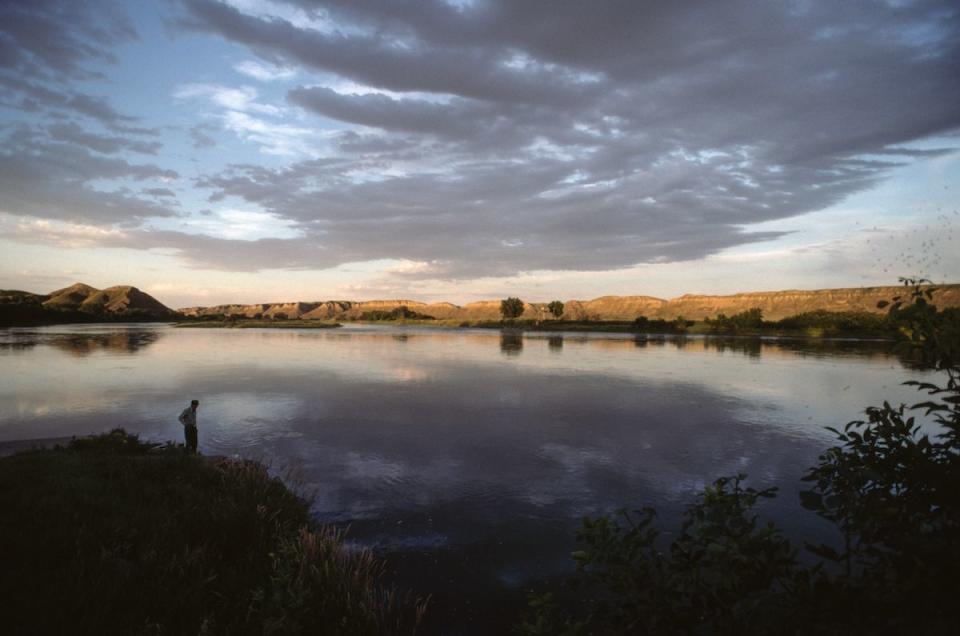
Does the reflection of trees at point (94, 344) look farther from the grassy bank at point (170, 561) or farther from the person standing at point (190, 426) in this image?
the grassy bank at point (170, 561)

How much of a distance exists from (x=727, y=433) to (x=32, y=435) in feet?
103

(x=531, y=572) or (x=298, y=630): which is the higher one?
(x=298, y=630)

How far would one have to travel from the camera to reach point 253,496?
11.9 metres

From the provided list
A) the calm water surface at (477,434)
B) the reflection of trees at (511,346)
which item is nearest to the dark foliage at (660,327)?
the reflection of trees at (511,346)

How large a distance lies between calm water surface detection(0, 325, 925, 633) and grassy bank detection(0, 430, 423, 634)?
1870mm

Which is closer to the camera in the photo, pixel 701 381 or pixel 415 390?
pixel 415 390

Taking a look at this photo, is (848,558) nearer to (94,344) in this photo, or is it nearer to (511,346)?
(511,346)

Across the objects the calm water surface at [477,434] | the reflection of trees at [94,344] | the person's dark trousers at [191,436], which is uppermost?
the person's dark trousers at [191,436]

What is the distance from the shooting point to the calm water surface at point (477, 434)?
1176 centimetres

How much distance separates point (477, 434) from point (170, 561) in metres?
15.0

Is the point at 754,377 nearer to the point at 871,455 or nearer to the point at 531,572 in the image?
the point at 531,572

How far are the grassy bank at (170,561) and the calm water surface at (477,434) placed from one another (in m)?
1.87

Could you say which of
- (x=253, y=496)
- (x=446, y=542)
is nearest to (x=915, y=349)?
(x=446, y=542)

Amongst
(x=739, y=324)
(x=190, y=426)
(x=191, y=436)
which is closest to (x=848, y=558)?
(x=190, y=426)
